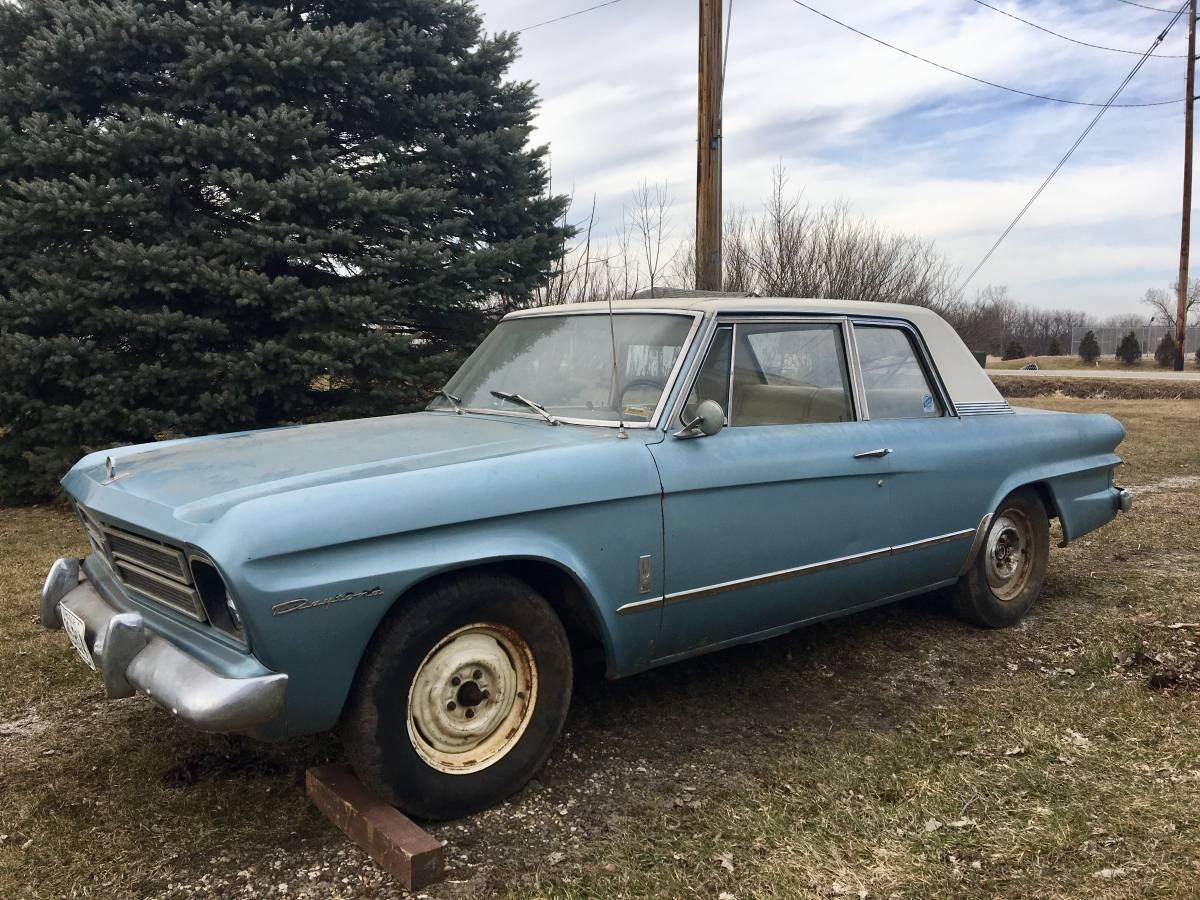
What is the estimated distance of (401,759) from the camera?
263 cm

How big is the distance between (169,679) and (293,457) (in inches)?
32.3

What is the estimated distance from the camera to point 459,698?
9.16 ft

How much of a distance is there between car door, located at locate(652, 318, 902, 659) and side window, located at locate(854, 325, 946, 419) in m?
0.15

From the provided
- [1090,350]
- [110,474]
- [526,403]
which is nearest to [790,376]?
[526,403]

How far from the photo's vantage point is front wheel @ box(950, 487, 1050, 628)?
456 centimetres

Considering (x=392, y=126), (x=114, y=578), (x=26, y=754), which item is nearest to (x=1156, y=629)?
(x=114, y=578)

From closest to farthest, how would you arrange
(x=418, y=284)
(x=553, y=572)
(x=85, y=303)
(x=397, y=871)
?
(x=397, y=871) → (x=553, y=572) → (x=85, y=303) → (x=418, y=284)

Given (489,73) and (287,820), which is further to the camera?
(489,73)

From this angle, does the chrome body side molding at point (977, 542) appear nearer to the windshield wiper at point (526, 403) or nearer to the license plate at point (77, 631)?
the windshield wiper at point (526, 403)

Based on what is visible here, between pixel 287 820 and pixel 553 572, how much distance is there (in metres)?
1.13

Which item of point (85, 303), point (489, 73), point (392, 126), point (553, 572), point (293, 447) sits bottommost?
point (553, 572)

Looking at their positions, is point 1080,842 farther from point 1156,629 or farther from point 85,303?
point 85,303

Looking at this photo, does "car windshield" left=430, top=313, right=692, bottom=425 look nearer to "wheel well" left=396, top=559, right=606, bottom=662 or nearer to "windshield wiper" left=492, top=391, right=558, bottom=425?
"windshield wiper" left=492, top=391, right=558, bottom=425

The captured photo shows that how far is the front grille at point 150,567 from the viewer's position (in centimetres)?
258
